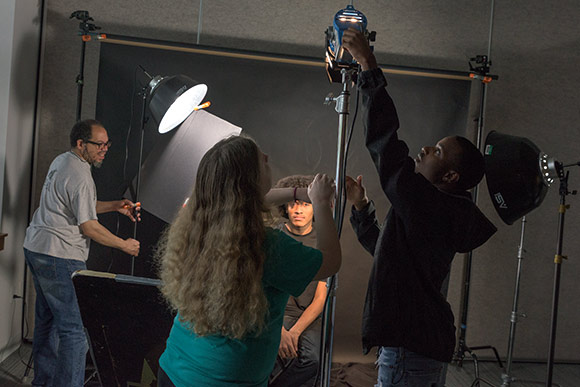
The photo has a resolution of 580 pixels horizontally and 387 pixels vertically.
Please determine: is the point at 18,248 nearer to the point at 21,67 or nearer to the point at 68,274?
the point at 68,274

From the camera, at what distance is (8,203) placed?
325 centimetres

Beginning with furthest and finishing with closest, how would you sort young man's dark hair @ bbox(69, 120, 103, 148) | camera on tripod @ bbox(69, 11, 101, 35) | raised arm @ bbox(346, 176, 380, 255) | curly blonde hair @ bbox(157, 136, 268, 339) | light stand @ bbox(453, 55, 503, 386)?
light stand @ bbox(453, 55, 503, 386) < camera on tripod @ bbox(69, 11, 101, 35) < young man's dark hair @ bbox(69, 120, 103, 148) < raised arm @ bbox(346, 176, 380, 255) < curly blonde hair @ bbox(157, 136, 268, 339)

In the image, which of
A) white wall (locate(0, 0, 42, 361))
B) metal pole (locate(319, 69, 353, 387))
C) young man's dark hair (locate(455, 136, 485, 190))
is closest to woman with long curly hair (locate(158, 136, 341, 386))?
metal pole (locate(319, 69, 353, 387))

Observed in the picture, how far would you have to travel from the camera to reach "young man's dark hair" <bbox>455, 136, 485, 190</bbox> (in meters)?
1.64

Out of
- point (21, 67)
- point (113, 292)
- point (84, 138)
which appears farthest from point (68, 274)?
point (21, 67)

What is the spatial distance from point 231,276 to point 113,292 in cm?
75

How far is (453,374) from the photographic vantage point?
3.65 meters

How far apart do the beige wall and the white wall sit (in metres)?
0.22

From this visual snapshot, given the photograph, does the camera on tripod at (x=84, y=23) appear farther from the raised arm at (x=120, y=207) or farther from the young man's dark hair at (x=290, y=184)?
the young man's dark hair at (x=290, y=184)

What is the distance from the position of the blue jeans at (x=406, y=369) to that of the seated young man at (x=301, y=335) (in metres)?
1.22

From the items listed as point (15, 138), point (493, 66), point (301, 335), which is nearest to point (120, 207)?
point (15, 138)

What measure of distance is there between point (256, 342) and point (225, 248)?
253mm

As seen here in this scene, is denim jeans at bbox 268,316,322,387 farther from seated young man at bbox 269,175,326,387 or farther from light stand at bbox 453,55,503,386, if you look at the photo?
light stand at bbox 453,55,503,386

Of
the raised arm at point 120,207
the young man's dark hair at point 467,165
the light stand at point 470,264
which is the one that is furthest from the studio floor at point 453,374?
the young man's dark hair at point 467,165
